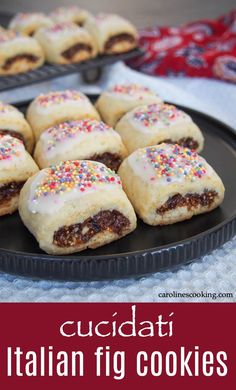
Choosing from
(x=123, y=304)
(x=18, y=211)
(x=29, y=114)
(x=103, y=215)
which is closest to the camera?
(x=123, y=304)

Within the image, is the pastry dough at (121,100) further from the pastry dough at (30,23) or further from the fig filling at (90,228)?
the pastry dough at (30,23)

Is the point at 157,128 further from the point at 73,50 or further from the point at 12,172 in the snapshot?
the point at 73,50

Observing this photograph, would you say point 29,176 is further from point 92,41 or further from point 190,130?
point 92,41

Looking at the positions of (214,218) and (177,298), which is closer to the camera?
(177,298)

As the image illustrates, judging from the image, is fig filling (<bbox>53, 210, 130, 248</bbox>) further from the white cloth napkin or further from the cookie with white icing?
the cookie with white icing

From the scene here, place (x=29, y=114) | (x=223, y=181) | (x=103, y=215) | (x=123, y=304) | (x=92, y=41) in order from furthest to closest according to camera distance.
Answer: (x=92, y=41)
(x=29, y=114)
(x=223, y=181)
(x=103, y=215)
(x=123, y=304)

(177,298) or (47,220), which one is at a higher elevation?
(47,220)

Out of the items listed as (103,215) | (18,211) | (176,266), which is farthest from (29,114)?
(176,266)
